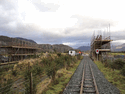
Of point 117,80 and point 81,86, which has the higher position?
point 81,86

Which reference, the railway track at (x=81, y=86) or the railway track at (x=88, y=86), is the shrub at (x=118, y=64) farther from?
the railway track at (x=88, y=86)

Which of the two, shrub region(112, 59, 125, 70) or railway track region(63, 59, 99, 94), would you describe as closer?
railway track region(63, 59, 99, 94)

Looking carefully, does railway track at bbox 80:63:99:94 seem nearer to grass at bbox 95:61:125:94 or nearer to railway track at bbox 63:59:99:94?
railway track at bbox 63:59:99:94

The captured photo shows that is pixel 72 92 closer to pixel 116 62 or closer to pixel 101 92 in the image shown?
pixel 101 92

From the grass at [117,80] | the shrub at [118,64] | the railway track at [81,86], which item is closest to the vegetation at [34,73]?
the railway track at [81,86]

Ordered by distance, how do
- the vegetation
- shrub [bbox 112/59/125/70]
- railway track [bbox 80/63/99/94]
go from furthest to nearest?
shrub [bbox 112/59/125/70] → the vegetation → railway track [bbox 80/63/99/94]

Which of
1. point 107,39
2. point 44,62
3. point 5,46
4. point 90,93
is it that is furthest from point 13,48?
point 107,39

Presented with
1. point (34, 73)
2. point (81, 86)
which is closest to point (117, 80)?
point (81, 86)

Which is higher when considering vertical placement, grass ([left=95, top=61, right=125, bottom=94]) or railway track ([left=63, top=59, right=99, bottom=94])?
railway track ([left=63, top=59, right=99, bottom=94])

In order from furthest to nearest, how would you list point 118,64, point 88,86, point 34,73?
1. point 118,64
2. point 34,73
3. point 88,86

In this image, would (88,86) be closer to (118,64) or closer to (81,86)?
(81,86)

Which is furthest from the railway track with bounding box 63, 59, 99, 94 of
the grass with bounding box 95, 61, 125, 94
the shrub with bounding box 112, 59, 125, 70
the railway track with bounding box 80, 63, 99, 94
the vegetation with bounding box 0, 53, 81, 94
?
the shrub with bounding box 112, 59, 125, 70

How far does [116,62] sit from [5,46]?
24979 mm

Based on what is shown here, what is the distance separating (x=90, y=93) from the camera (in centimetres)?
583
